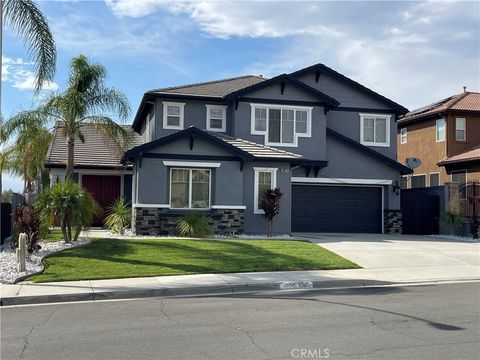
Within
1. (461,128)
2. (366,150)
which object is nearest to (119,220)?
(366,150)

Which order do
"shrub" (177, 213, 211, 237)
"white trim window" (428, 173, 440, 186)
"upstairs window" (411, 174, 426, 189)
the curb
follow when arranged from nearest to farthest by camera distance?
the curb < "shrub" (177, 213, 211, 237) < "white trim window" (428, 173, 440, 186) < "upstairs window" (411, 174, 426, 189)

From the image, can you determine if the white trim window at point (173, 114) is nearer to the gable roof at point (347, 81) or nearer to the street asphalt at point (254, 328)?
the gable roof at point (347, 81)

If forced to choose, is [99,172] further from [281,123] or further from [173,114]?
[281,123]

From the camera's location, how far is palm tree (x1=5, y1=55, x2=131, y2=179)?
21.0 m

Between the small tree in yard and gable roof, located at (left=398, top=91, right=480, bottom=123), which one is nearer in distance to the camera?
the small tree in yard

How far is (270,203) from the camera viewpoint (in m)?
21.3

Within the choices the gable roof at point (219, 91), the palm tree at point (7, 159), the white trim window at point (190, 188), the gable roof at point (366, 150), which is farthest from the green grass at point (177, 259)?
the palm tree at point (7, 159)

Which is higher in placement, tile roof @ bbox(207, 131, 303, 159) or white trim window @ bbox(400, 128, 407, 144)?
white trim window @ bbox(400, 128, 407, 144)

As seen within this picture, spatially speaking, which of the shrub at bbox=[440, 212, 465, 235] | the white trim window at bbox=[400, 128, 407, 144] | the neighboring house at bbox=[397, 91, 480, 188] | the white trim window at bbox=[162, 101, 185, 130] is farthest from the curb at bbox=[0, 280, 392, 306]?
the white trim window at bbox=[400, 128, 407, 144]

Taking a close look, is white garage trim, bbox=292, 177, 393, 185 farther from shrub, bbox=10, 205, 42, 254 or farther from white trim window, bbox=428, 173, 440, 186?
shrub, bbox=10, 205, 42, 254

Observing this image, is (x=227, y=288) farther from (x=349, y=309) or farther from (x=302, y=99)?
(x=302, y=99)

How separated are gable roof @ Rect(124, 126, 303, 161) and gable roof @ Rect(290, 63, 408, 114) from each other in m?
5.92

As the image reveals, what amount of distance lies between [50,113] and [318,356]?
1766 centimetres

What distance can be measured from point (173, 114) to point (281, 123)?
4.74 metres
